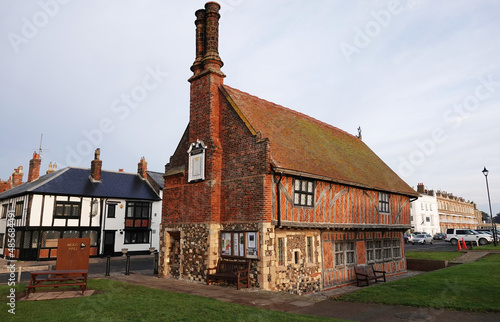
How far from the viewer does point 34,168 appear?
32.4 metres

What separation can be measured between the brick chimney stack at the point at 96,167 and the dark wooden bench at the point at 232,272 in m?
22.5

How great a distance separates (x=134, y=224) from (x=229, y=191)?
2113 centimetres

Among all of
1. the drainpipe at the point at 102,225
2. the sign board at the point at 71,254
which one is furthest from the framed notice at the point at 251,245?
the drainpipe at the point at 102,225

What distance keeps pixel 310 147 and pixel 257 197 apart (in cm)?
549

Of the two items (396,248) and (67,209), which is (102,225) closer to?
(67,209)

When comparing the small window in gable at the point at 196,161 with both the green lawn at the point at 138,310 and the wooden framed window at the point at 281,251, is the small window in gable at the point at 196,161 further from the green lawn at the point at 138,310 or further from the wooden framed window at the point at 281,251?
the green lawn at the point at 138,310

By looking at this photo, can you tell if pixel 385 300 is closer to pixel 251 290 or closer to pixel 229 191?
pixel 251 290

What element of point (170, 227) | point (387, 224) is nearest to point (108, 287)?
point (170, 227)

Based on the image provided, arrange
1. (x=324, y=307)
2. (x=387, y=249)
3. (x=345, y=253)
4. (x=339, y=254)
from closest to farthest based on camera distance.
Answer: (x=324, y=307), (x=339, y=254), (x=345, y=253), (x=387, y=249)

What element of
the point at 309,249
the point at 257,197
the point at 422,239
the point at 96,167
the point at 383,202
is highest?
the point at 96,167

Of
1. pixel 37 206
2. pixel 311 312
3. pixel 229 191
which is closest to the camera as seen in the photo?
pixel 311 312

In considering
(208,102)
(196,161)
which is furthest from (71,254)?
(208,102)

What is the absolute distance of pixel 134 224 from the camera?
105 feet

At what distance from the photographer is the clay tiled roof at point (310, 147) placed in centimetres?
1438
